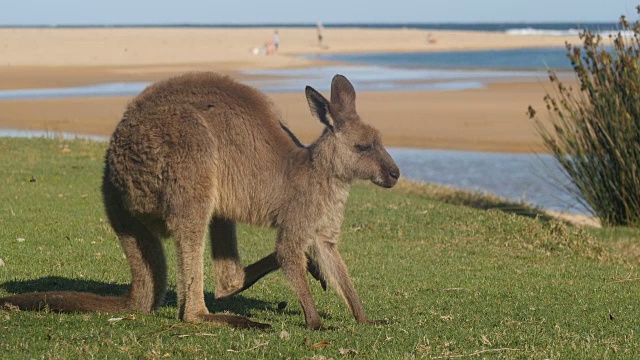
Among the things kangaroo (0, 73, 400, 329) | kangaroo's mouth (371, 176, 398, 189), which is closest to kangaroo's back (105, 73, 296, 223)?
kangaroo (0, 73, 400, 329)

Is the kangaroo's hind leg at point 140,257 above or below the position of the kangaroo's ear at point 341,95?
below

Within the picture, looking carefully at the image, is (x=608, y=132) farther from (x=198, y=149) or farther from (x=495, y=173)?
(x=198, y=149)

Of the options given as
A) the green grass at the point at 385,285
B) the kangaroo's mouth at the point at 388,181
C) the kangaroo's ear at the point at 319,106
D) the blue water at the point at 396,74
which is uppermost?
the blue water at the point at 396,74

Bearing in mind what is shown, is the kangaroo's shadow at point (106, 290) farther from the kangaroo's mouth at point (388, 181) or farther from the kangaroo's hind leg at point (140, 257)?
the kangaroo's mouth at point (388, 181)

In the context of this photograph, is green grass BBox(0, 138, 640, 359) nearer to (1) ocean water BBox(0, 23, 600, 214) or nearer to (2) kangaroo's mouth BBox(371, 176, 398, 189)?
(2) kangaroo's mouth BBox(371, 176, 398, 189)

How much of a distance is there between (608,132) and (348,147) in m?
6.64

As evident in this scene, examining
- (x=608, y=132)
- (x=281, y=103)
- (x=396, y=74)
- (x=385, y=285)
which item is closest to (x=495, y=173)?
(x=608, y=132)

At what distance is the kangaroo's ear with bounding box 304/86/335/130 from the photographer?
5770 mm

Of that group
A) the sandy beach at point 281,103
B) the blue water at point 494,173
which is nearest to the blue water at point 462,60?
the sandy beach at point 281,103

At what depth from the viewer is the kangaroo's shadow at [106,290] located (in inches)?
266

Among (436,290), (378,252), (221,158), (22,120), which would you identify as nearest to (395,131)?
(22,120)

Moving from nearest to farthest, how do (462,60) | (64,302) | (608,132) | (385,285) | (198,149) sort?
(198,149) → (64,302) → (385,285) → (608,132) → (462,60)

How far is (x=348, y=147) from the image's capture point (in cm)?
588

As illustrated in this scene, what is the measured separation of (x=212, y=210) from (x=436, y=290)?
7.83 feet
